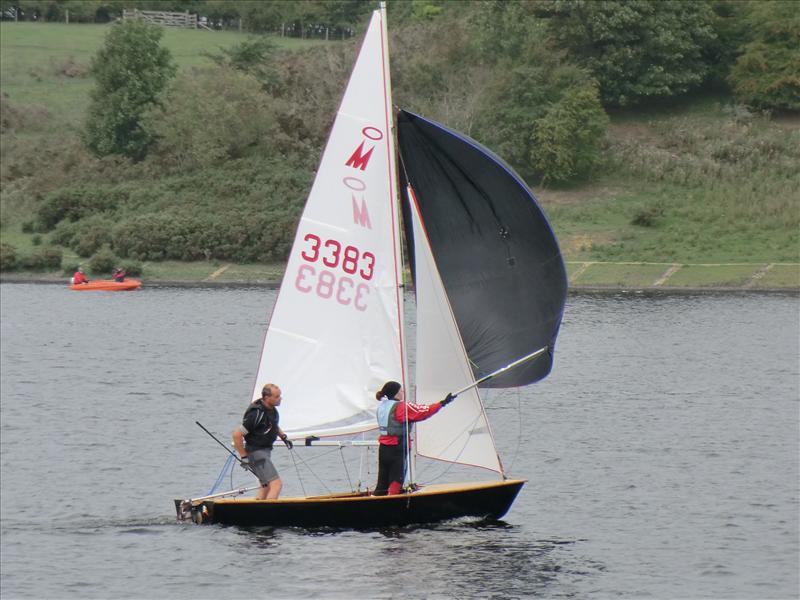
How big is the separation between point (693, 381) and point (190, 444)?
2122 cm

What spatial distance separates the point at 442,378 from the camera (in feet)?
99.7

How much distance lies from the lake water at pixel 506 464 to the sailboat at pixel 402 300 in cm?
127

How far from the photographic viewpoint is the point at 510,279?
29.6m

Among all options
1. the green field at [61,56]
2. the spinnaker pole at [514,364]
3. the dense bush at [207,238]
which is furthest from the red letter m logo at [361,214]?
the green field at [61,56]

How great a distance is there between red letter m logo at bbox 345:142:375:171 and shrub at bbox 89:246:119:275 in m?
64.8

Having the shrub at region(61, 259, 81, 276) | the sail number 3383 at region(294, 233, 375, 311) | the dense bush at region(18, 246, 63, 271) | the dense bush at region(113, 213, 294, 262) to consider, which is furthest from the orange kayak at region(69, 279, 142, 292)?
the sail number 3383 at region(294, 233, 375, 311)

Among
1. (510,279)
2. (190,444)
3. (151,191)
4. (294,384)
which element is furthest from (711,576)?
(151,191)

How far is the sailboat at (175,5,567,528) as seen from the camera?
29.2 metres

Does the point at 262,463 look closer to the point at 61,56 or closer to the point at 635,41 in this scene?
the point at 635,41

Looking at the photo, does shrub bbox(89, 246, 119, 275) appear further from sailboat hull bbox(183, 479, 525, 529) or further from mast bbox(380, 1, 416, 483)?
mast bbox(380, 1, 416, 483)

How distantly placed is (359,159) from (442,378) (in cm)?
514

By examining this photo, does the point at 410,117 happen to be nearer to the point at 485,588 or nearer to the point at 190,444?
the point at 485,588

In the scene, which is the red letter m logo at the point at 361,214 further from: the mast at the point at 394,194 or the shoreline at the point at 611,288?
the shoreline at the point at 611,288

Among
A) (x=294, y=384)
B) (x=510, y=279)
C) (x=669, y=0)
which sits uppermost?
(x=669, y=0)
